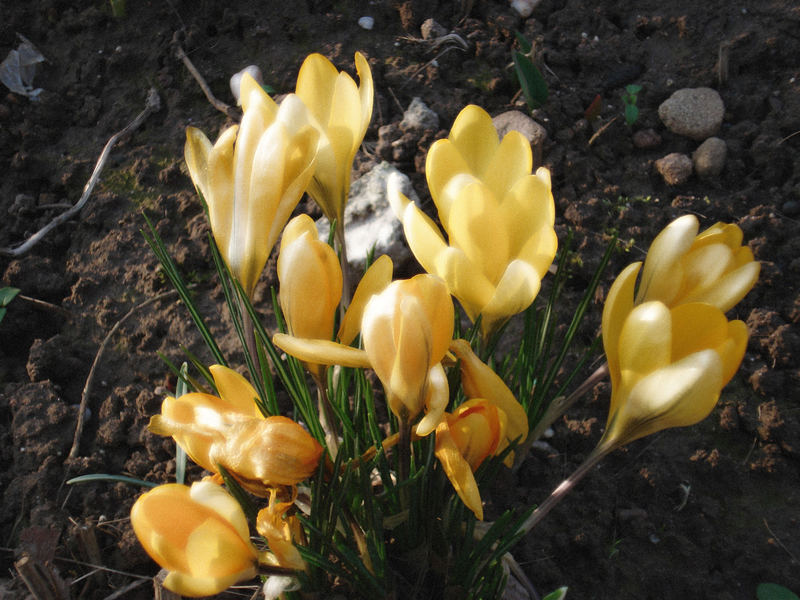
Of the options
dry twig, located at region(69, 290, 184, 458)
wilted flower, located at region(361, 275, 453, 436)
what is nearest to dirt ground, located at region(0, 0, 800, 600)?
dry twig, located at region(69, 290, 184, 458)

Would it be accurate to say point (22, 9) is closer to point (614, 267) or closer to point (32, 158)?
point (32, 158)

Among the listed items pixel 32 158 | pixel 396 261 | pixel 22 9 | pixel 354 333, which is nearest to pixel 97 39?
pixel 22 9

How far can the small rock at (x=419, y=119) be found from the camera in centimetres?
184

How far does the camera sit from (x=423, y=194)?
1.76m

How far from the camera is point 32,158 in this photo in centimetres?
191

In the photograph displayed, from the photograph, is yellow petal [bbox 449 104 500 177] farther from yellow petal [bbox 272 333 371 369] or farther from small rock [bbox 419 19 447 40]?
small rock [bbox 419 19 447 40]

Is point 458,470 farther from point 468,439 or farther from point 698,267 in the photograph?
point 698,267

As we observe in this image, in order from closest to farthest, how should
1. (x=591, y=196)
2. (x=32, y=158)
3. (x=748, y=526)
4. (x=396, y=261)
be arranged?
(x=748, y=526)
(x=396, y=261)
(x=591, y=196)
(x=32, y=158)

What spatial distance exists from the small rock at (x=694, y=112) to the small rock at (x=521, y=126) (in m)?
0.36

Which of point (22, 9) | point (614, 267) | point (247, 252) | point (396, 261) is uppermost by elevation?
point (22, 9)

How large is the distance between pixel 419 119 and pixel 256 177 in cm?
113

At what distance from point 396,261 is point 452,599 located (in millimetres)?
837

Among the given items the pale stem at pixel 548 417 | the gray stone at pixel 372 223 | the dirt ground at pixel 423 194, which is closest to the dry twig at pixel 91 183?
the dirt ground at pixel 423 194

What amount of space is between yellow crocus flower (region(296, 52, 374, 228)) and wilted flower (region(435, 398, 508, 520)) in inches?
15.1
